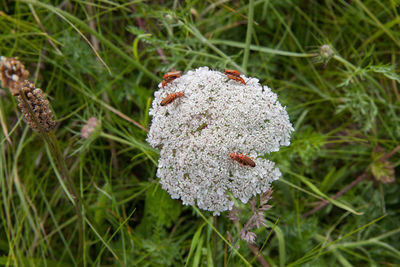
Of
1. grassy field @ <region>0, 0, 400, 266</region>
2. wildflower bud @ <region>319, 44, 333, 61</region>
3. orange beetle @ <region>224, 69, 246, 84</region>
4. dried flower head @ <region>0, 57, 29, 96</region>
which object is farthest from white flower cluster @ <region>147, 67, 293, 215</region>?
dried flower head @ <region>0, 57, 29, 96</region>

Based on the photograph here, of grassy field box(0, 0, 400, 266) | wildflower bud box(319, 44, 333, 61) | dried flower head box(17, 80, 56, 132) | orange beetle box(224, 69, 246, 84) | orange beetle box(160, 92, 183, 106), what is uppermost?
dried flower head box(17, 80, 56, 132)

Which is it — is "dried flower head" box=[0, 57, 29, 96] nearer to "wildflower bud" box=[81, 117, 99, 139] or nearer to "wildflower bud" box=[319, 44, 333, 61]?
"wildflower bud" box=[81, 117, 99, 139]

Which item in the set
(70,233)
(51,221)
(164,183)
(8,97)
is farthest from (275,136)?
(8,97)

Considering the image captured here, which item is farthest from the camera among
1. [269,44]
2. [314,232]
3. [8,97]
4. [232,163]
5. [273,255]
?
[269,44]

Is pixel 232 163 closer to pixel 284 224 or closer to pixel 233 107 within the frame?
pixel 233 107

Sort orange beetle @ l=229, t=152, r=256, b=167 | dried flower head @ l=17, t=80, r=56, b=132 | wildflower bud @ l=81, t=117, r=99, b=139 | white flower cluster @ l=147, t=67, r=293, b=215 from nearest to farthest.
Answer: dried flower head @ l=17, t=80, r=56, b=132
orange beetle @ l=229, t=152, r=256, b=167
white flower cluster @ l=147, t=67, r=293, b=215
wildflower bud @ l=81, t=117, r=99, b=139

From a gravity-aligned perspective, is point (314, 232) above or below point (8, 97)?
below

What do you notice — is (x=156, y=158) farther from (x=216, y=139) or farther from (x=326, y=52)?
(x=326, y=52)
